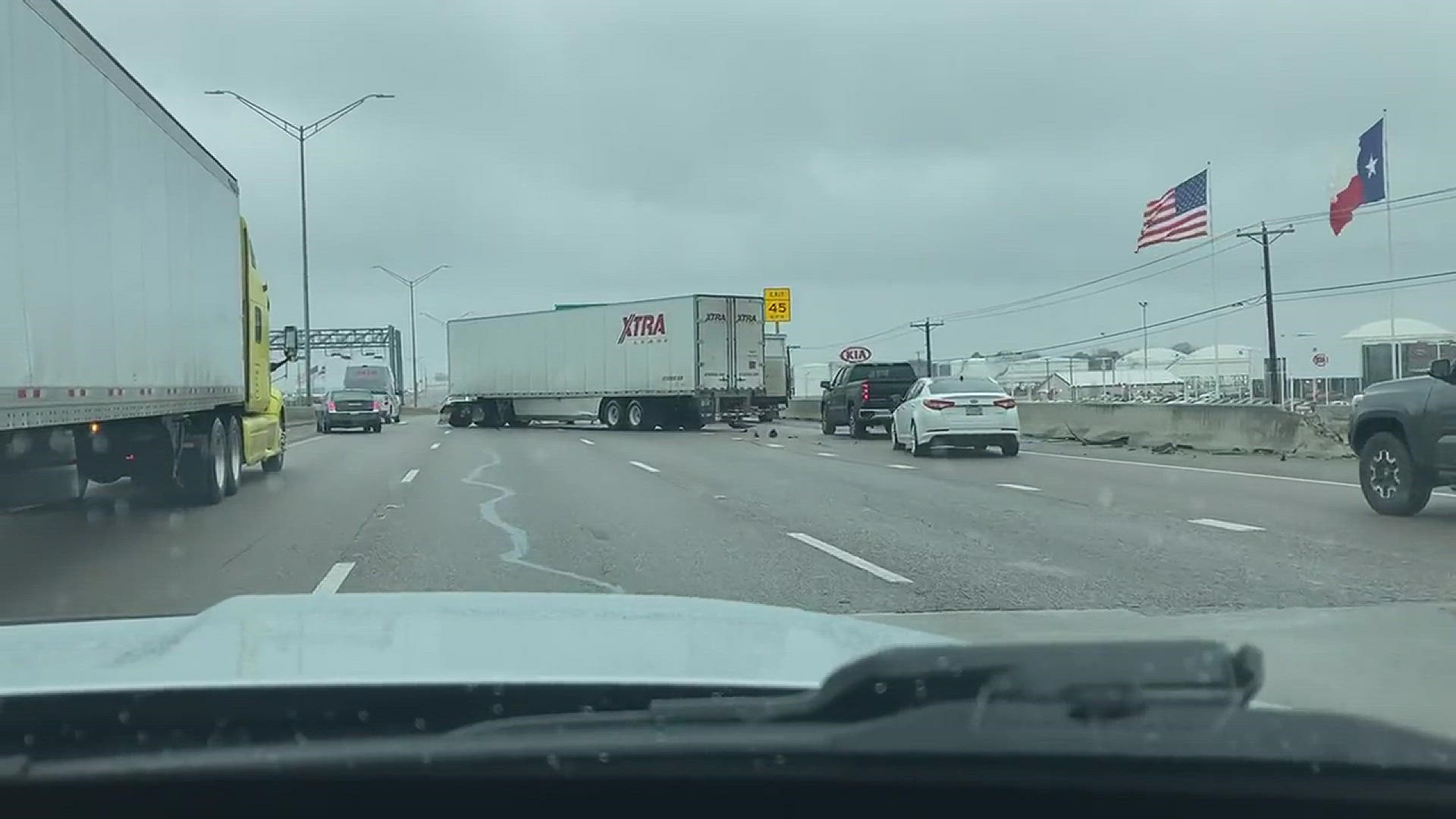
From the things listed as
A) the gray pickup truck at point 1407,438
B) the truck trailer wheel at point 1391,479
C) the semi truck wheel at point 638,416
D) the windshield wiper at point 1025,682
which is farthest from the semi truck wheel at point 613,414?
the windshield wiper at point 1025,682

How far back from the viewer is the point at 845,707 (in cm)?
229

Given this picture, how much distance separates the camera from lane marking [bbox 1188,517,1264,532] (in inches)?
528

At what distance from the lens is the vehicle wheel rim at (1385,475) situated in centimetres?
1369

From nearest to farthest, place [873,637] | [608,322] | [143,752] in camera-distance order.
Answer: [143,752] → [873,637] → [608,322]

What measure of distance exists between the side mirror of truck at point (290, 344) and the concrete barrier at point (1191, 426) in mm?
16798

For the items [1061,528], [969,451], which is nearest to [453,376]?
[969,451]

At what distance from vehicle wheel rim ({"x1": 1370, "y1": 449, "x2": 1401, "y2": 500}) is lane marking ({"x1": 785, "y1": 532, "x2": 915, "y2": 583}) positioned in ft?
18.7

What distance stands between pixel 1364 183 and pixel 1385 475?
893 inches

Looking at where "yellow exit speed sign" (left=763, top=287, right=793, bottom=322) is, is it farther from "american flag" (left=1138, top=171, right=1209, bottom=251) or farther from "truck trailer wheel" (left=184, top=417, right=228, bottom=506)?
"truck trailer wheel" (left=184, top=417, right=228, bottom=506)

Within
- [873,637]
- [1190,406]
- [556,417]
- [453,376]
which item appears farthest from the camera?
[453,376]

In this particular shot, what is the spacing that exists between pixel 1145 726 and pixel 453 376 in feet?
167

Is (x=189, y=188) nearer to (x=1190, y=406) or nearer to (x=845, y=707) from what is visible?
(x=845, y=707)

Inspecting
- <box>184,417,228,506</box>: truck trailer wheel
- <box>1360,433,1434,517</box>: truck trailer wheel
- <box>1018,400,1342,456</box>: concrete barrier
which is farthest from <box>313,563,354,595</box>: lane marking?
<box>1018,400,1342,456</box>: concrete barrier

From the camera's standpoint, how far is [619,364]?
145 feet
